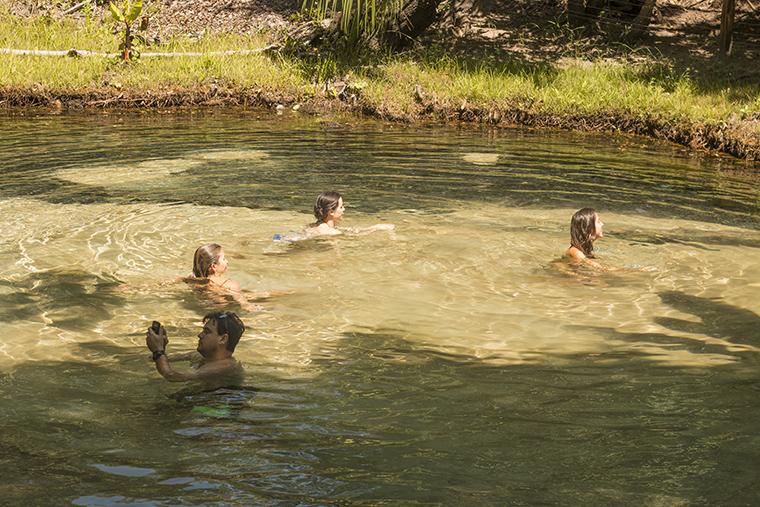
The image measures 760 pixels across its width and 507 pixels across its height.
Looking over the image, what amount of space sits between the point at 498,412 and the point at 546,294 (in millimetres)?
2931

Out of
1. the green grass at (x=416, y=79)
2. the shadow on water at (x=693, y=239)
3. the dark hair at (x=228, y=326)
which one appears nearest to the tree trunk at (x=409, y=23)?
the green grass at (x=416, y=79)

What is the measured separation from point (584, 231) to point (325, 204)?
2.69 metres

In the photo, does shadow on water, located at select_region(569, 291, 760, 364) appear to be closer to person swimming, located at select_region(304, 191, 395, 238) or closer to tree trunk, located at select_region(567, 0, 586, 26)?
person swimming, located at select_region(304, 191, 395, 238)

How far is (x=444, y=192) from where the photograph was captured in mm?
13023

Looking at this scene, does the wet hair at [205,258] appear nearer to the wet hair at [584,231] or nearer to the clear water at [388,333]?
the clear water at [388,333]

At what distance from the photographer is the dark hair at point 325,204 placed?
1054 centimetres

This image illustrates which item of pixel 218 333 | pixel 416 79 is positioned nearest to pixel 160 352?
pixel 218 333

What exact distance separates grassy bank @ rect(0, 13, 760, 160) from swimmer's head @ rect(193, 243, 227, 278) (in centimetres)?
1030

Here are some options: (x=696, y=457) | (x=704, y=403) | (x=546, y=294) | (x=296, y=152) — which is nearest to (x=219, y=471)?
(x=696, y=457)

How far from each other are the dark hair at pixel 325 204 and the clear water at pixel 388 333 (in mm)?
320

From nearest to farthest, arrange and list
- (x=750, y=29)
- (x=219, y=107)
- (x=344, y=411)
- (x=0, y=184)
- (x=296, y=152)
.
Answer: (x=344, y=411), (x=0, y=184), (x=296, y=152), (x=219, y=107), (x=750, y=29)

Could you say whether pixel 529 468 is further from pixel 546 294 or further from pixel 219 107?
pixel 219 107

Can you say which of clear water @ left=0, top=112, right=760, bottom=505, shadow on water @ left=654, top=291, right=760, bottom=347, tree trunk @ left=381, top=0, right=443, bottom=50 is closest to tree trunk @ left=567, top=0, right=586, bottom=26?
tree trunk @ left=381, top=0, right=443, bottom=50

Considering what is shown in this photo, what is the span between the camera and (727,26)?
19641 mm
